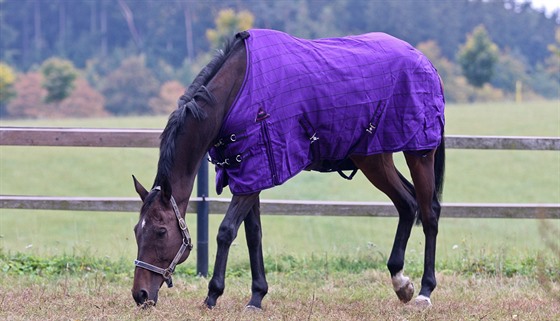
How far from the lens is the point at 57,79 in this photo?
52.6 metres

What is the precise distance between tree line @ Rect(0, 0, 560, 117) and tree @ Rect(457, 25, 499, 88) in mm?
6173

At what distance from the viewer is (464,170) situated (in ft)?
86.0

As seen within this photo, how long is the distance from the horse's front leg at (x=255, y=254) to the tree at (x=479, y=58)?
4874 centimetres

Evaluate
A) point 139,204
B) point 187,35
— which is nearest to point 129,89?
point 187,35

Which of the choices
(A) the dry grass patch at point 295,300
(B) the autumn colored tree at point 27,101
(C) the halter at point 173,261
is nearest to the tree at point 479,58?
(B) the autumn colored tree at point 27,101

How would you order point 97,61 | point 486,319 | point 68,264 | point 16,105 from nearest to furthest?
point 486,319
point 68,264
point 16,105
point 97,61

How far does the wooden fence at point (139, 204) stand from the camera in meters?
6.97

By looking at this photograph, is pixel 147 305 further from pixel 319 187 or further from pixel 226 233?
pixel 319 187

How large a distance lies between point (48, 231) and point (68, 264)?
1095 cm

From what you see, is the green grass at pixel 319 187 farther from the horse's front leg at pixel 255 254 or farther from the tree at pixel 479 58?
the tree at pixel 479 58

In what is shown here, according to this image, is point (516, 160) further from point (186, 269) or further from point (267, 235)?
point (186, 269)

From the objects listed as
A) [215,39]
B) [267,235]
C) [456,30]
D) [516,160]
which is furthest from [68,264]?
[456,30]

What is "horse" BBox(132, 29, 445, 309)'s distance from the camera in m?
4.94

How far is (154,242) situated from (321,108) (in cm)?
140
